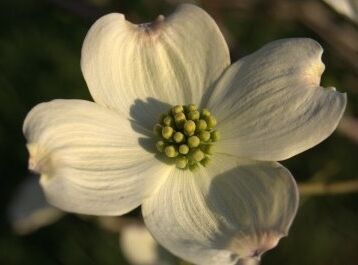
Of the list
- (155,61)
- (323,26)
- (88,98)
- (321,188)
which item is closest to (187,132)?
(155,61)

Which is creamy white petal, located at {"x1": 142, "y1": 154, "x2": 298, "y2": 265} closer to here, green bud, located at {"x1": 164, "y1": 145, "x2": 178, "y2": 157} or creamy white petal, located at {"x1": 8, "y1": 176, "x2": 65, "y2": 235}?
green bud, located at {"x1": 164, "y1": 145, "x2": 178, "y2": 157}

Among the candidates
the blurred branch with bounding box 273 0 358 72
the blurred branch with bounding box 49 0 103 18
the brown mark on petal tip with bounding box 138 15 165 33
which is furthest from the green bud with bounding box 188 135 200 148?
the blurred branch with bounding box 273 0 358 72

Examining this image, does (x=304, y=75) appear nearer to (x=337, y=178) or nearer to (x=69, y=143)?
(x=69, y=143)

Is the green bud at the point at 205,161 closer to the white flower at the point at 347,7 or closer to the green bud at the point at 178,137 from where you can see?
the green bud at the point at 178,137

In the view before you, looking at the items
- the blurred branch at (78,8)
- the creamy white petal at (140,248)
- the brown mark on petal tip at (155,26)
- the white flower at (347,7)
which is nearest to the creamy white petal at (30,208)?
the creamy white petal at (140,248)

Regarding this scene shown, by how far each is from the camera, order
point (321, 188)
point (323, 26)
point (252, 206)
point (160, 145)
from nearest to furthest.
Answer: point (252, 206), point (160, 145), point (321, 188), point (323, 26)

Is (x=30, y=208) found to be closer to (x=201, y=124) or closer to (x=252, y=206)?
(x=201, y=124)
